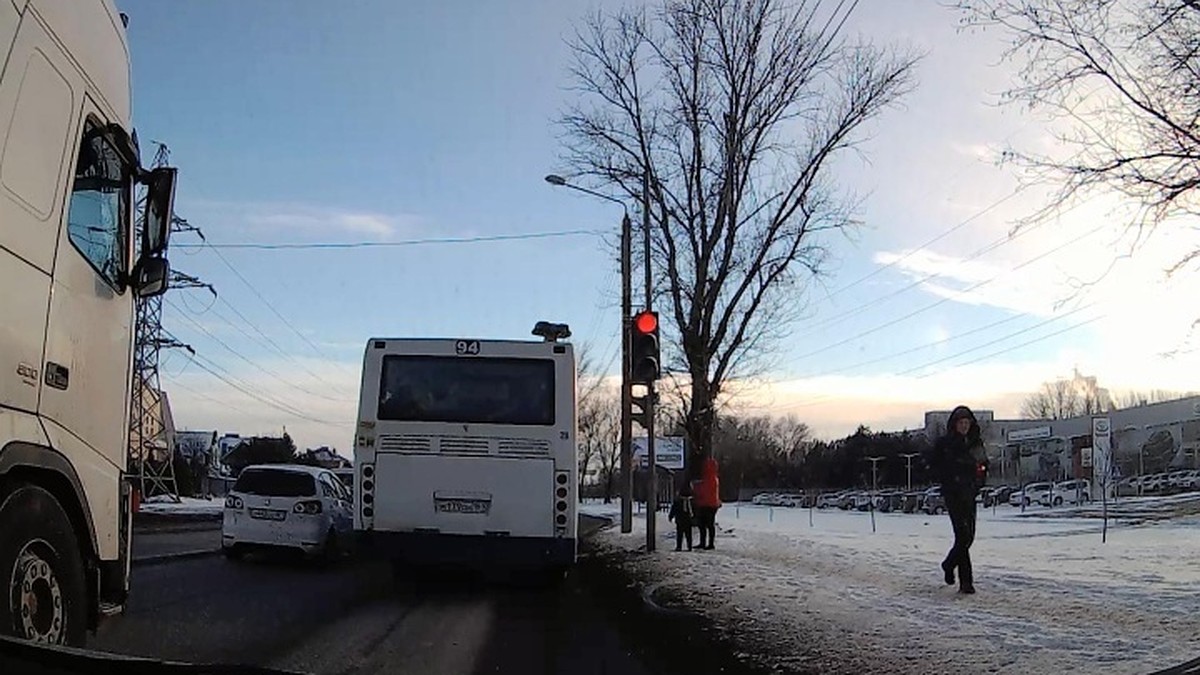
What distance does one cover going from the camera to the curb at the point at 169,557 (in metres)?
17.4

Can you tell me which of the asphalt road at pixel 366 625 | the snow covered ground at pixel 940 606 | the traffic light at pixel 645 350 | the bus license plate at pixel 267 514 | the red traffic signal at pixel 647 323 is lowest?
the asphalt road at pixel 366 625

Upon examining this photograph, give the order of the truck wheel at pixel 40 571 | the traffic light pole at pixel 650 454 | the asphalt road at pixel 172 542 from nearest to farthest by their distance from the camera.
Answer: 1. the truck wheel at pixel 40 571
2. the traffic light pole at pixel 650 454
3. the asphalt road at pixel 172 542

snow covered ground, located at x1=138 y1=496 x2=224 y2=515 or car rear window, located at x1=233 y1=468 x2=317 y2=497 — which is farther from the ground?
car rear window, located at x1=233 y1=468 x2=317 y2=497

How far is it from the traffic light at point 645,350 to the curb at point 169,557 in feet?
24.7

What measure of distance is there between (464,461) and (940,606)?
6126 mm

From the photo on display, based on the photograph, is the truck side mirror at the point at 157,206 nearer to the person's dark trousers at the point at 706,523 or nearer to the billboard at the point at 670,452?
the person's dark trousers at the point at 706,523

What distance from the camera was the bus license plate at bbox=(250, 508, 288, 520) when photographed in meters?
18.3

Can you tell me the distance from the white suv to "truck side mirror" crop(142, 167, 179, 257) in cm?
1180

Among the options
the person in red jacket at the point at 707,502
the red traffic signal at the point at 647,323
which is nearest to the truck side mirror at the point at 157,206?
the red traffic signal at the point at 647,323

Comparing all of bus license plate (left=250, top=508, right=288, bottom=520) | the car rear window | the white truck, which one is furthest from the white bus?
the white truck

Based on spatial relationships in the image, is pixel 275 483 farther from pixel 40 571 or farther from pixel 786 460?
pixel 786 460

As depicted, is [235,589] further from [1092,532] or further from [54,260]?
[1092,532]

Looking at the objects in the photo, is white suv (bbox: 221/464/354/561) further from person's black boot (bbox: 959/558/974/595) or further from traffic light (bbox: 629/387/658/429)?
person's black boot (bbox: 959/558/974/595)

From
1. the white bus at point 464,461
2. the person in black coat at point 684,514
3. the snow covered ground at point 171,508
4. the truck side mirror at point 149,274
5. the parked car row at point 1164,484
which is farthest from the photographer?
the parked car row at point 1164,484
